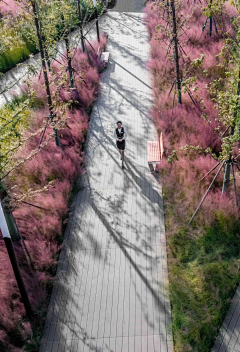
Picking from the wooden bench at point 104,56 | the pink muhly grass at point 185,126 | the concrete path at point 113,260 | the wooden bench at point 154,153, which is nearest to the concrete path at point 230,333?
the concrete path at point 113,260

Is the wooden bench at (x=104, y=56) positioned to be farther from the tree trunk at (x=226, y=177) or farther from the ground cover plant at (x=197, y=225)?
the tree trunk at (x=226, y=177)

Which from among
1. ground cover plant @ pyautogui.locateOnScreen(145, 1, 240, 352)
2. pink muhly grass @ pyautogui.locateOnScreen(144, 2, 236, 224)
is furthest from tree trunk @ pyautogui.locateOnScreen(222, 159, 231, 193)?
pink muhly grass @ pyautogui.locateOnScreen(144, 2, 236, 224)

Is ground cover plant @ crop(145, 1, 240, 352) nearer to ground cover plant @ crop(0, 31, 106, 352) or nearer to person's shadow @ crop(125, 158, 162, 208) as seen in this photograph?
person's shadow @ crop(125, 158, 162, 208)

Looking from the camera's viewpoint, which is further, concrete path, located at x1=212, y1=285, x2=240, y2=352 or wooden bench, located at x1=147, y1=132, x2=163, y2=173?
wooden bench, located at x1=147, y1=132, x2=163, y2=173

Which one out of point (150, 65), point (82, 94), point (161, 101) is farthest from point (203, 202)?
point (150, 65)

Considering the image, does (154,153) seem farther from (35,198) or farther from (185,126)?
(35,198)

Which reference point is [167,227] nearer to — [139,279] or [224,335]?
[139,279]
